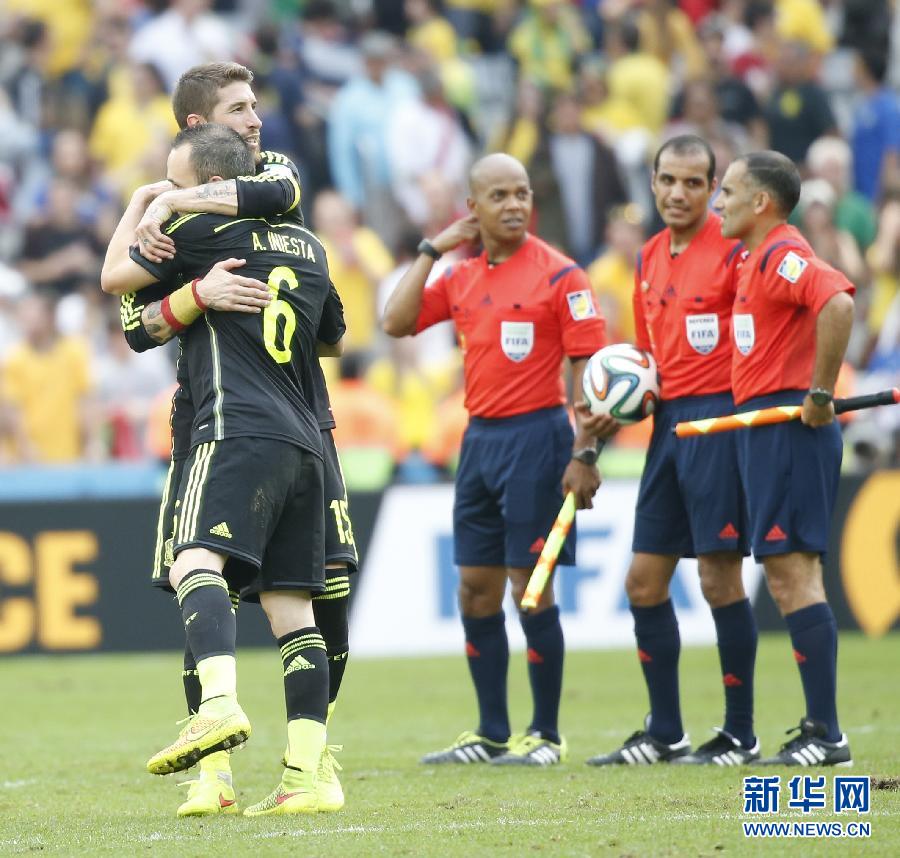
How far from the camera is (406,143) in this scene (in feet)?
58.8

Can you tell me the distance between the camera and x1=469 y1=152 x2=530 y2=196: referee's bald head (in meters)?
8.09

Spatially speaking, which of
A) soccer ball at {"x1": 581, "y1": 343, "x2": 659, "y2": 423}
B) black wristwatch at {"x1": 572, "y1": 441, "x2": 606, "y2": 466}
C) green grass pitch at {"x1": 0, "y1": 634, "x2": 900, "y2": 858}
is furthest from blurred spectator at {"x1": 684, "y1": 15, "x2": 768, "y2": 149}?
black wristwatch at {"x1": 572, "y1": 441, "x2": 606, "y2": 466}

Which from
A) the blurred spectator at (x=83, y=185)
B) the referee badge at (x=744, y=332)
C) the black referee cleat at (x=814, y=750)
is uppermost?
the blurred spectator at (x=83, y=185)

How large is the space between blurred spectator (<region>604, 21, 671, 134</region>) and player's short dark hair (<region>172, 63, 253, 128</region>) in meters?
12.8

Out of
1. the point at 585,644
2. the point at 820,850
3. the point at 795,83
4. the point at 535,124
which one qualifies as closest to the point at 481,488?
the point at 820,850

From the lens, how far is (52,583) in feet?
42.3

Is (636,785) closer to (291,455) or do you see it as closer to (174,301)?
(291,455)

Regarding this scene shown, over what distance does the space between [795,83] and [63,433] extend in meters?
8.37

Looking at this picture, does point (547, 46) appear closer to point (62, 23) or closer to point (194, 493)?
point (62, 23)

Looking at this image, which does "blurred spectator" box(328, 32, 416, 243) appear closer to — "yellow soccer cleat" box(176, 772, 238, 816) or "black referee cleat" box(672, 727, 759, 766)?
"black referee cleat" box(672, 727, 759, 766)

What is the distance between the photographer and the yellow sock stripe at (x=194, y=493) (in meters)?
6.00

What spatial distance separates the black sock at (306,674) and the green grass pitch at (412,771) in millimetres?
369

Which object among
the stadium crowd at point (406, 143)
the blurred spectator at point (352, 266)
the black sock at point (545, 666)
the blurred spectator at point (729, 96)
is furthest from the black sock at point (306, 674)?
the blurred spectator at point (729, 96)

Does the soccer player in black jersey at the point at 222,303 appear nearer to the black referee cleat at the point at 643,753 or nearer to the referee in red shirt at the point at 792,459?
the black referee cleat at the point at 643,753
